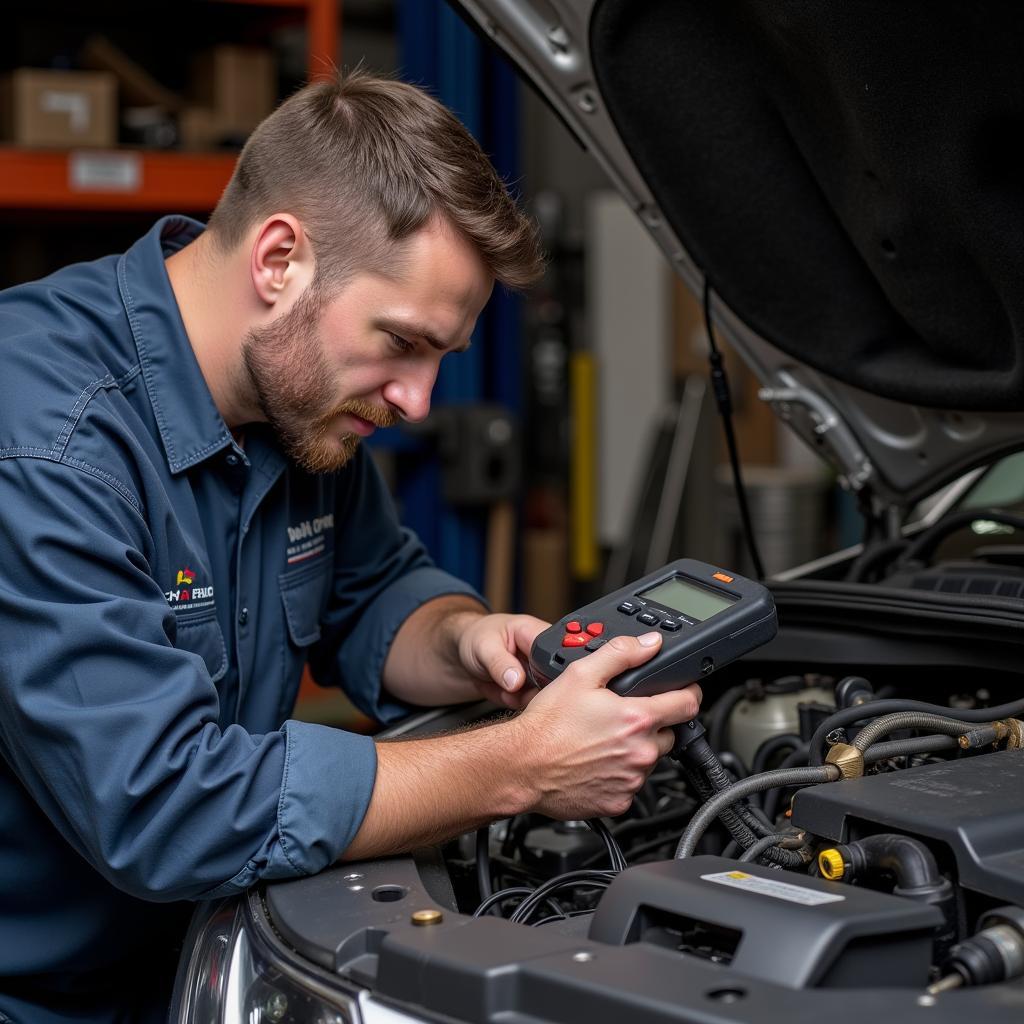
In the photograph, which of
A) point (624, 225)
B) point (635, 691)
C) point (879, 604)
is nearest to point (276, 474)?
point (635, 691)

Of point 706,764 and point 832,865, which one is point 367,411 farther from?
point 832,865

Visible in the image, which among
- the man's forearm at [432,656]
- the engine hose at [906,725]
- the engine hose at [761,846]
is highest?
the engine hose at [906,725]

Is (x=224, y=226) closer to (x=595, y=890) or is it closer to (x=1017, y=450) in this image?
(x=595, y=890)

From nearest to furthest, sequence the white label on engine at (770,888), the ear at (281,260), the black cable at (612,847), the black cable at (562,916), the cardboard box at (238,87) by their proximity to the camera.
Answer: the white label on engine at (770,888) → the black cable at (562,916) → the black cable at (612,847) → the ear at (281,260) → the cardboard box at (238,87)

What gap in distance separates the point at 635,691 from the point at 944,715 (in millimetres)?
268

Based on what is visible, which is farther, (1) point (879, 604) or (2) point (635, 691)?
(1) point (879, 604)

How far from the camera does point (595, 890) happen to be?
1.14 meters

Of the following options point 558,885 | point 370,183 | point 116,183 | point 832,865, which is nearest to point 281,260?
point 370,183

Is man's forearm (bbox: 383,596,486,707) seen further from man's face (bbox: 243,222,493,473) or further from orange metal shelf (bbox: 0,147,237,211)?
orange metal shelf (bbox: 0,147,237,211)

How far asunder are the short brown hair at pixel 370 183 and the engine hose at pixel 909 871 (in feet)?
2.29

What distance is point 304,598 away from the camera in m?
1.51

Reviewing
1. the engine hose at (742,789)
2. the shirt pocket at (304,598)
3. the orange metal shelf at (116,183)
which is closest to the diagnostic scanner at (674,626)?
the engine hose at (742,789)

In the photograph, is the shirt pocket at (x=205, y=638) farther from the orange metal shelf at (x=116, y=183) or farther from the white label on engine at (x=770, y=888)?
the orange metal shelf at (x=116, y=183)

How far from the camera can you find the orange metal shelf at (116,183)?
2975mm
